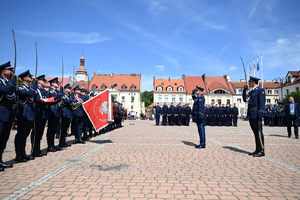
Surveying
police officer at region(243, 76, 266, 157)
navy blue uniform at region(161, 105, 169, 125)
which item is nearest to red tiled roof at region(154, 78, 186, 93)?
navy blue uniform at region(161, 105, 169, 125)

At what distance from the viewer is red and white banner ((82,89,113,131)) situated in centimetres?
839

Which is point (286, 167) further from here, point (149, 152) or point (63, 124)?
point (63, 124)

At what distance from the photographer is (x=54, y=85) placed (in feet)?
22.7

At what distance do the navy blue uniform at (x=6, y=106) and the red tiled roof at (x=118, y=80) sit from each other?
195 ft

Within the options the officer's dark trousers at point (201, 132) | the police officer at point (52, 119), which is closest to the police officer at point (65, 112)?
the police officer at point (52, 119)

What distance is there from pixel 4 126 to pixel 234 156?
20.0ft

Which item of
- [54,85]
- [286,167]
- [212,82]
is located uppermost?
[212,82]

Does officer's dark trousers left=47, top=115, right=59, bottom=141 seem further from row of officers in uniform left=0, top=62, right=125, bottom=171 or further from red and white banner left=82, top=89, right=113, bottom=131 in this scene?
red and white banner left=82, top=89, right=113, bottom=131

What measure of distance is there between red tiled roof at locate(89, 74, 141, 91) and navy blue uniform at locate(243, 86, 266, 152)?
2304 inches

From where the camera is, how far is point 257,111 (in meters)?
6.47

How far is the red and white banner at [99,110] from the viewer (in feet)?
27.5

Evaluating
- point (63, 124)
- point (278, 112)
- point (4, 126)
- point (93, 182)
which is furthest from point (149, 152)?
point (278, 112)

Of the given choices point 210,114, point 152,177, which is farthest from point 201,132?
point 210,114

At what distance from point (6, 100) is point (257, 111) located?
6.92m
